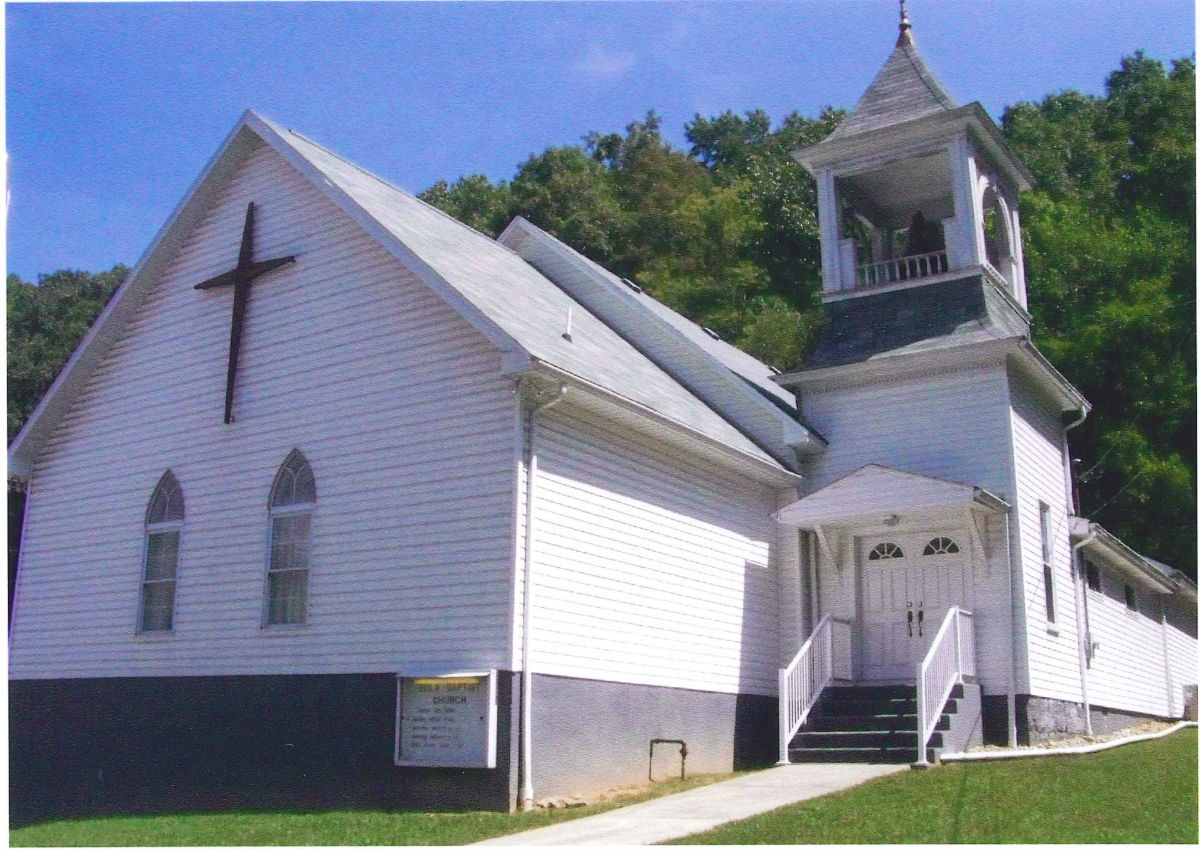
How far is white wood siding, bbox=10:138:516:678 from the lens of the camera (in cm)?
1477

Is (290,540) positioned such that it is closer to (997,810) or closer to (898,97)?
(997,810)

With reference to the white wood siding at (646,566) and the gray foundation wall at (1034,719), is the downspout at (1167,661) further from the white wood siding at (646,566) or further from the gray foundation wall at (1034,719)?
the white wood siding at (646,566)

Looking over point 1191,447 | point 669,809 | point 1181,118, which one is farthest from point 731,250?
point 669,809

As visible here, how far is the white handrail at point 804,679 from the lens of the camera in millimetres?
16672

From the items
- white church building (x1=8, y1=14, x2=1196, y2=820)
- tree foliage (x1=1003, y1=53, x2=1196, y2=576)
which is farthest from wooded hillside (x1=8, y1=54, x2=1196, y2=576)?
white church building (x1=8, y1=14, x2=1196, y2=820)

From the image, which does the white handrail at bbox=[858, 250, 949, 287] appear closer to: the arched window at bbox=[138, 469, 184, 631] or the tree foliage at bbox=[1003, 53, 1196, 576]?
the arched window at bbox=[138, 469, 184, 631]

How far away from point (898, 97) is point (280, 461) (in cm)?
1285

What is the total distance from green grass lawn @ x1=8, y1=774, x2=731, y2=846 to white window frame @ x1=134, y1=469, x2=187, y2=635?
286 centimetres

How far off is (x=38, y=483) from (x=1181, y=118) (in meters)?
41.0

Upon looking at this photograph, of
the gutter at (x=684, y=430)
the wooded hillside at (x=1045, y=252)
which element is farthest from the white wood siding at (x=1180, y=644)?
the gutter at (x=684, y=430)

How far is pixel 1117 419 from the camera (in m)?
36.8

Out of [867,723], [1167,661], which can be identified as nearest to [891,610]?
[867,723]

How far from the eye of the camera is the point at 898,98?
74.8ft

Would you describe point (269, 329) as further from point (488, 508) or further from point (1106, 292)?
point (1106, 292)
